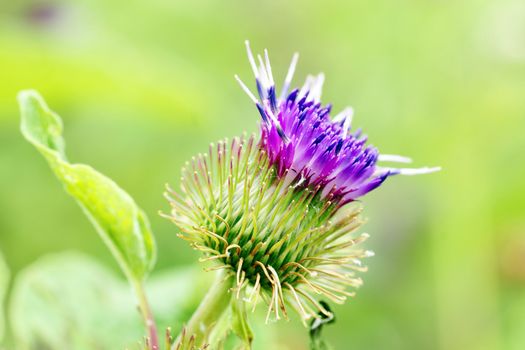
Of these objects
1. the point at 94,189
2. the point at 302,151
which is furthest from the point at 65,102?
the point at 302,151

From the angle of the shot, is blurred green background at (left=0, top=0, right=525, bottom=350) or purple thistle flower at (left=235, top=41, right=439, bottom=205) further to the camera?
blurred green background at (left=0, top=0, right=525, bottom=350)

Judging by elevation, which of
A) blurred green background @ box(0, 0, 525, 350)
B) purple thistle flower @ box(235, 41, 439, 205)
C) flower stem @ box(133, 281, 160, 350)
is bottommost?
flower stem @ box(133, 281, 160, 350)

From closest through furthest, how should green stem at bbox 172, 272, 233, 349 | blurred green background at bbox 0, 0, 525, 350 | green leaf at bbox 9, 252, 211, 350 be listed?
green stem at bbox 172, 272, 233, 349 < green leaf at bbox 9, 252, 211, 350 < blurred green background at bbox 0, 0, 525, 350

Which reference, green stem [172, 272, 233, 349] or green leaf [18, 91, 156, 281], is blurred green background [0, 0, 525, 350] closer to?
green leaf [18, 91, 156, 281]

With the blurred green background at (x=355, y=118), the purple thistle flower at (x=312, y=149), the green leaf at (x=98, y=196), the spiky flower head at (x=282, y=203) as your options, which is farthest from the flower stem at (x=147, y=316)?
the blurred green background at (x=355, y=118)

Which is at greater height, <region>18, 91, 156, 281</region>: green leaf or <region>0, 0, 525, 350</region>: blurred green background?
<region>0, 0, 525, 350</region>: blurred green background

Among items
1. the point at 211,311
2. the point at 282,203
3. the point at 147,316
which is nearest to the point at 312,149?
the point at 282,203

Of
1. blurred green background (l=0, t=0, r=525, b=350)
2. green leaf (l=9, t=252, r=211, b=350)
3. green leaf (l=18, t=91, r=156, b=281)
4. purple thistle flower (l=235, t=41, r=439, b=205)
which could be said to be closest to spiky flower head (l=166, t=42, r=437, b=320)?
purple thistle flower (l=235, t=41, r=439, b=205)
